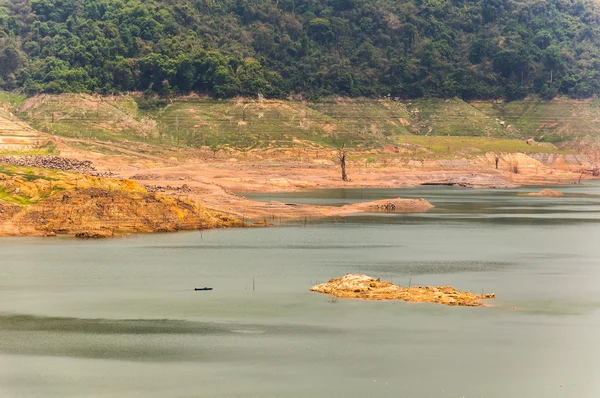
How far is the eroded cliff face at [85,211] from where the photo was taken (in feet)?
237

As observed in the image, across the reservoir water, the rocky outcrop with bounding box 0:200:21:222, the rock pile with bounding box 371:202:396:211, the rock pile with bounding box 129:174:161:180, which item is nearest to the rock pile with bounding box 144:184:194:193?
the rock pile with bounding box 371:202:396:211

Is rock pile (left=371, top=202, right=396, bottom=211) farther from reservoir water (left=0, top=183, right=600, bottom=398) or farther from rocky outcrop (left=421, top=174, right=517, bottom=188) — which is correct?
rocky outcrop (left=421, top=174, right=517, bottom=188)

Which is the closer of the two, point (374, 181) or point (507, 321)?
point (507, 321)

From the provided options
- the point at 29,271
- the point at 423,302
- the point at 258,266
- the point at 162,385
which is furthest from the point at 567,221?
the point at 162,385

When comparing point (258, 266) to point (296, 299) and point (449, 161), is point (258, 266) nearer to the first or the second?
point (296, 299)

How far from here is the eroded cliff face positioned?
7212 cm

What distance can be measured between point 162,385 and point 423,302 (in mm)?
17552

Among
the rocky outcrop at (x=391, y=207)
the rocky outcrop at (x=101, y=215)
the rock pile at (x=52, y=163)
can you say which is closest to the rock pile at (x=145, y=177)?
the rock pile at (x=52, y=163)

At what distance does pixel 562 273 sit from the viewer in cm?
5638

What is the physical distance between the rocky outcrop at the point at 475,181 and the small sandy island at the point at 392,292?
118m

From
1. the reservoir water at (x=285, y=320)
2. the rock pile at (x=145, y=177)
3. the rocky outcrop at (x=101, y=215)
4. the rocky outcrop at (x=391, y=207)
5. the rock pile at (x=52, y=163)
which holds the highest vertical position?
the rock pile at (x=52, y=163)

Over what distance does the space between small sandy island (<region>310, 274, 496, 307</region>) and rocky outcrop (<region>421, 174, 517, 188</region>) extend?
387 ft

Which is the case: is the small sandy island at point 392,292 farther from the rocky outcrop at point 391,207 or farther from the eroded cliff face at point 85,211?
the rocky outcrop at point 391,207

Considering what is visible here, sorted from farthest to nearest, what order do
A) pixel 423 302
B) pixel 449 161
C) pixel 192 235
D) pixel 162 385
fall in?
pixel 449 161, pixel 192 235, pixel 423 302, pixel 162 385
